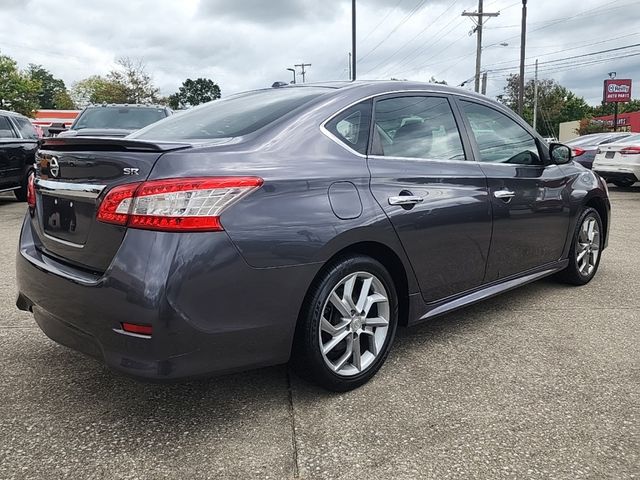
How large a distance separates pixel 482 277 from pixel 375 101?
1348 millimetres

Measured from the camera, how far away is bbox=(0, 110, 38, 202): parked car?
9.59 meters

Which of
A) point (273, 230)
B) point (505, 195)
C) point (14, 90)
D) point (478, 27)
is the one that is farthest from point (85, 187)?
point (14, 90)

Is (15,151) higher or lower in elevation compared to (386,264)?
higher

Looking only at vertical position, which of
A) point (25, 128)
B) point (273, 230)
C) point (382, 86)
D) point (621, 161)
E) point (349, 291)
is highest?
point (25, 128)

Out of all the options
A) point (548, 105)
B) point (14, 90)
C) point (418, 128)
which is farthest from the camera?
point (548, 105)

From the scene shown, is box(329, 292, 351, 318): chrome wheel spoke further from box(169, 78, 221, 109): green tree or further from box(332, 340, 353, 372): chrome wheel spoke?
box(169, 78, 221, 109): green tree

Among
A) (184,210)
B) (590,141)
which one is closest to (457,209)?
(184,210)

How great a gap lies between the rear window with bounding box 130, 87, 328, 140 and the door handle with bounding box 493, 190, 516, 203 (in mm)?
1317

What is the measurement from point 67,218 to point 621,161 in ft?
41.9

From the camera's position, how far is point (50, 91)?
330ft

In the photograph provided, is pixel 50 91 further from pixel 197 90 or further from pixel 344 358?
pixel 344 358

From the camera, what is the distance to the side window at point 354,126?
2.83 m

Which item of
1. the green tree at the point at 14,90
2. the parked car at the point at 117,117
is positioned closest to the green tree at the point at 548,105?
A: the green tree at the point at 14,90

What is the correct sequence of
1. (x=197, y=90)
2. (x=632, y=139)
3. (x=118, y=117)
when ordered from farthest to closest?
(x=197, y=90), (x=632, y=139), (x=118, y=117)
